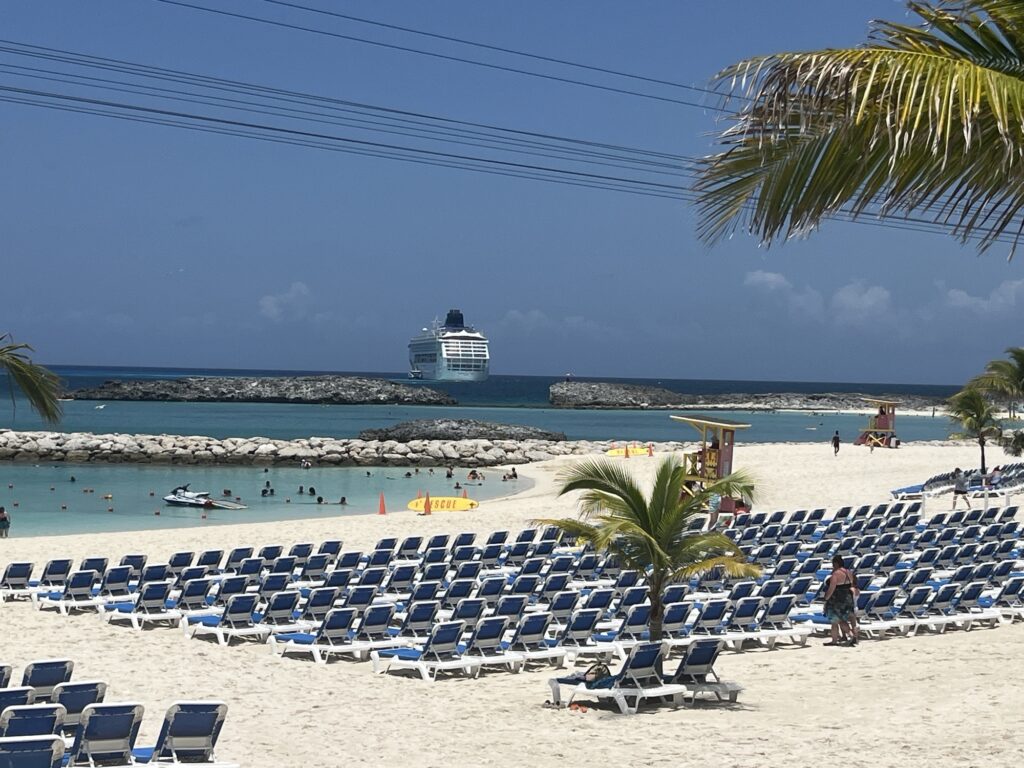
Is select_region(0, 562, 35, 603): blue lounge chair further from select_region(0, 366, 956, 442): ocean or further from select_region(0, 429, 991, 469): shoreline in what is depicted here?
select_region(0, 366, 956, 442): ocean

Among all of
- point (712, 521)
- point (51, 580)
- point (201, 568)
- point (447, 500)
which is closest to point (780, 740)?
point (201, 568)

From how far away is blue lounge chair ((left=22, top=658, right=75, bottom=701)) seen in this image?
30.3ft

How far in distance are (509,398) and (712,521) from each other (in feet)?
445

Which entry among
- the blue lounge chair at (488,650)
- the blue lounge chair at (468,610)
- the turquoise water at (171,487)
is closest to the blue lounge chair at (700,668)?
the blue lounge chair at (488,650)

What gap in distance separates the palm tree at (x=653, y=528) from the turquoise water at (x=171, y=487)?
76.2 feet

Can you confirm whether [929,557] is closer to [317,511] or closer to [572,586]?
[572,586]

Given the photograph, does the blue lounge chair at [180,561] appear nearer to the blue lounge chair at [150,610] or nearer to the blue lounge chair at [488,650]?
the blue lounge chair at [150,610]

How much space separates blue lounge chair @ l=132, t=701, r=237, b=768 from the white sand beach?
76 cm

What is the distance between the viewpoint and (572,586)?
54.2 feet

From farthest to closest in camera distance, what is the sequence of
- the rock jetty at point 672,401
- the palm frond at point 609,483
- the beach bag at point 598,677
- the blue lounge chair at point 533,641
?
the rock jetty at point 672,401 < the blue lounge chair at point 533,641 < the palm frond at point 609,483 < the beach bag at point 598,677

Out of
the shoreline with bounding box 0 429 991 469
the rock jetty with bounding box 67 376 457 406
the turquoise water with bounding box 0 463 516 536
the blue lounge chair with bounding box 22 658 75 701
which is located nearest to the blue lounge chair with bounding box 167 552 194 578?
the blue lounge chair with bounding box 22 658 75 701

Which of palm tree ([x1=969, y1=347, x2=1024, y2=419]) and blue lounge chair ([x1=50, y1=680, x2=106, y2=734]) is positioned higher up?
palm tree ([x1=969, y1=347, x2=1024, y2=419])

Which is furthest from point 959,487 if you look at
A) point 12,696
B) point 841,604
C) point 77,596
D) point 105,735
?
point 12,696

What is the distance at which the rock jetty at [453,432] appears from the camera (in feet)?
242
